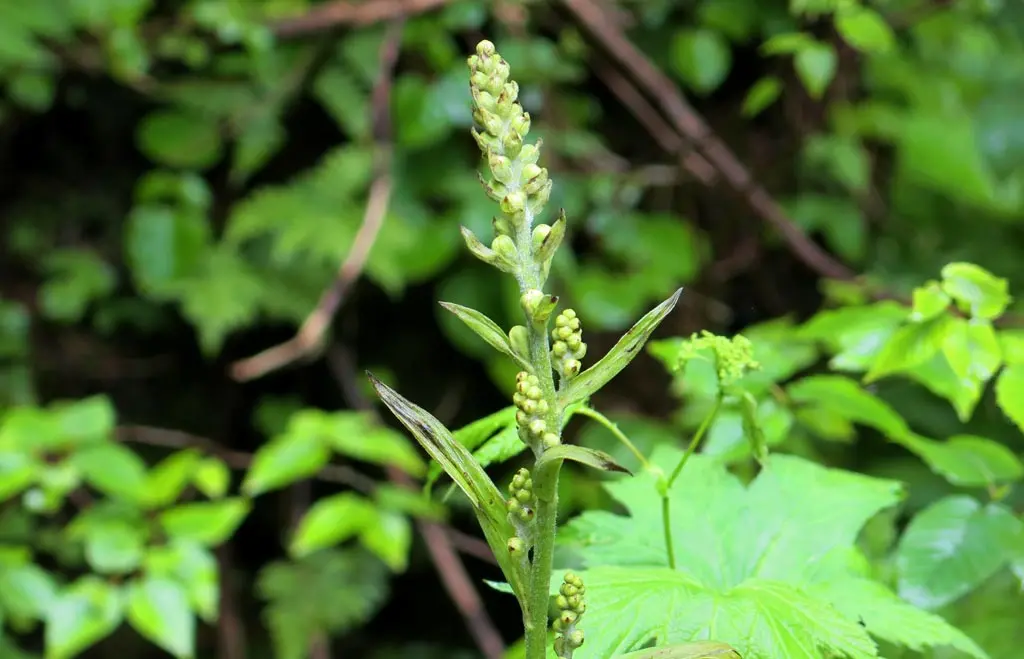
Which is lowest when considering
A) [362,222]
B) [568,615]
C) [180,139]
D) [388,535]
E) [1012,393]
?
[388,535]

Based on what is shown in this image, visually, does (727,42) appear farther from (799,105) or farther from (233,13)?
(233,13)

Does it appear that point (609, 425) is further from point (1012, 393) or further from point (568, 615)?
point (1012, 393)

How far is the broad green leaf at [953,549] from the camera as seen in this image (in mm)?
662

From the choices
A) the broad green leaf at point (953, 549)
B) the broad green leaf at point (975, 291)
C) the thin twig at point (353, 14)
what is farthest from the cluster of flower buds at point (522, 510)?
the thin twig at point (353, 14)

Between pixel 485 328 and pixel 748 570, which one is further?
pixel 748 570

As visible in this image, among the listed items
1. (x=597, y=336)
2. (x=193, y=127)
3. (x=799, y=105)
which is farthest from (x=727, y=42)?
(x=193, y=127)

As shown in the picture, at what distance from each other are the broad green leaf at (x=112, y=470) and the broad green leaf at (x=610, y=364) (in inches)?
44.9

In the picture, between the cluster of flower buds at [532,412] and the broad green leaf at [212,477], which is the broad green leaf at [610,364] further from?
the broad green leaf at [212,477]

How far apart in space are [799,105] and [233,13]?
4.12 ft

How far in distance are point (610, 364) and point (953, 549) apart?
0.46 meters

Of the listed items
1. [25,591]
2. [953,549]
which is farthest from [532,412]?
[25,591]

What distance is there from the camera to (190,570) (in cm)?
125

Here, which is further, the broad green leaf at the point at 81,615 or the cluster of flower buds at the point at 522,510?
the broad green leaf at the point at 81,615

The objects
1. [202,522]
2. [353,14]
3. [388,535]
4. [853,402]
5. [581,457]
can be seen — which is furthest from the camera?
[353,14]
